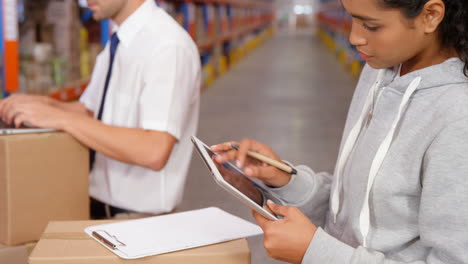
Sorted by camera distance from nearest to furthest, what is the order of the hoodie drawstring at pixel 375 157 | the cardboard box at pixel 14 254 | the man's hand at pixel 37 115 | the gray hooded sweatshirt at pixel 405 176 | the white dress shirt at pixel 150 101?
the gray hooded sweatshirt at pixel 405 176 < the hoodie drawstring at pixel 375 157 < the cardboard box at pixel 14 254 < the man's hand at pixel 37 115 < the white dress shirt at pixel 150 101

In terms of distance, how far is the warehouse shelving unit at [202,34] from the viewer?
8.46 feet

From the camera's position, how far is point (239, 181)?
1.22 m

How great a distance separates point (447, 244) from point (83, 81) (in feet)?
9.34

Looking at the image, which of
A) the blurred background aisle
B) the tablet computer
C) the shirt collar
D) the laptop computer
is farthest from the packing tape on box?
the blurred background aisle

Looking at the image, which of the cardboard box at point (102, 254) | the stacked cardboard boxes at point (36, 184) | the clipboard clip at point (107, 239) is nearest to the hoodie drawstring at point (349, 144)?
the cardboard box at point (102, 254)

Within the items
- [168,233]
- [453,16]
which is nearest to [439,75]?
[453,16]

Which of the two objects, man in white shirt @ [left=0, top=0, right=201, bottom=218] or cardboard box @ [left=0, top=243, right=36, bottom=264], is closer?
cardboard box @ [left=0, top=243, right=36, bottom=264]

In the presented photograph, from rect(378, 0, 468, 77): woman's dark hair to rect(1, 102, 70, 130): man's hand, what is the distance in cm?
96

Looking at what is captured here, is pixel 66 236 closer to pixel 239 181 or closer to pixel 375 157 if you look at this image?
pixel 239 181

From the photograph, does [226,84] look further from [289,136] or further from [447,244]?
[447,244]

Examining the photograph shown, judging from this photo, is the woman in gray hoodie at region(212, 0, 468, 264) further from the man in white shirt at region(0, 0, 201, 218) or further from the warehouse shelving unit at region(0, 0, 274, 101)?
the warehouse shelving unit at region(0, 0, 274, 101)

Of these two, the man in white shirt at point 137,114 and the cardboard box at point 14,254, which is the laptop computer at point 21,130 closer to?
the man in white shirt at point 137,114

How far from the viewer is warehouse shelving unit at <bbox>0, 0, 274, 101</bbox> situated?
2578 millimetres

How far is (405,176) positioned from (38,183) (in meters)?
0.93
